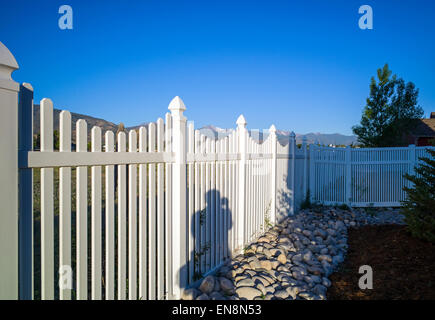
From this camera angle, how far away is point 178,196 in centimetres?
278

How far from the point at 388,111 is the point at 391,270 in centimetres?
1713

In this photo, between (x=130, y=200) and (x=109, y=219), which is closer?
(x=109, y=219)

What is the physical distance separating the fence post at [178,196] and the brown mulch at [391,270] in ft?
6.18

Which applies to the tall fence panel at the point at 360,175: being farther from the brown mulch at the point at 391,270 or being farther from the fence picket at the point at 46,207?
the fence picket at the point at 46,207

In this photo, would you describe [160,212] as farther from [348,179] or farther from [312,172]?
[348,179]

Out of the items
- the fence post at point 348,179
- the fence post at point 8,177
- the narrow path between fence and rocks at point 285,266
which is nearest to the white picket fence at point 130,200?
the fence post at point 8,177

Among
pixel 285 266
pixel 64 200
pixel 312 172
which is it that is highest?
pixel 64 200

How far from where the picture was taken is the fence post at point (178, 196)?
2.79 meters

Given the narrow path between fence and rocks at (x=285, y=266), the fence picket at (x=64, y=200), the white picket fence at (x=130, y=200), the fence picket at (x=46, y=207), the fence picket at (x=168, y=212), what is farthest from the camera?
the narrow path between fence and rocks at (x=285, y=266)

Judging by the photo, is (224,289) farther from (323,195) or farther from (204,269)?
(323,195)

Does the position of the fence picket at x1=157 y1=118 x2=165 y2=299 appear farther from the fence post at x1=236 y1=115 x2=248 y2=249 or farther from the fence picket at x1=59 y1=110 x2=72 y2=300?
the fence post at x1=236 y1=115 x2=248 y2=249

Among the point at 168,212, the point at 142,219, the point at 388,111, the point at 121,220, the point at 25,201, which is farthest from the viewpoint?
the point at 388,111

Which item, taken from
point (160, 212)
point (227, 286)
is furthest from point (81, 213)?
point (227, 286)

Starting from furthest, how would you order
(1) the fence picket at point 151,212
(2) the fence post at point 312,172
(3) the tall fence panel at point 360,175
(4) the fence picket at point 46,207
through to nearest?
(3) the tall fence panel at point 360,175 → (2) the fence post at point 312,172 → (1) the fence picket at point 151,212 → (4) the fence picket at point 46,207
